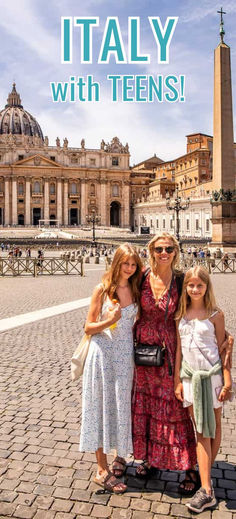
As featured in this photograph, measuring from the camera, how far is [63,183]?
3516 inches

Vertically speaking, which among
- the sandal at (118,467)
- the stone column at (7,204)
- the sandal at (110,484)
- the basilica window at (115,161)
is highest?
the basilica window at (115,161)

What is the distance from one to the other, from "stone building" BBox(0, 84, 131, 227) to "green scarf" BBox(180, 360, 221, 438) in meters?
84.1

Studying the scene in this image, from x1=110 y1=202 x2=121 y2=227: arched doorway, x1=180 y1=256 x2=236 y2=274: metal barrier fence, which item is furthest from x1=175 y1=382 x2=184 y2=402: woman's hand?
x1=110 y1=202 x2=121 y2=227: arched doorway

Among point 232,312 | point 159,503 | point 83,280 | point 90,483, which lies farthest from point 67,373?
point 83,280

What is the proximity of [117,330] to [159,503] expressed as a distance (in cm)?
121

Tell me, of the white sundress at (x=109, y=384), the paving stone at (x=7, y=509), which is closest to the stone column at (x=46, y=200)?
the white sundress at (x=109, y=384)

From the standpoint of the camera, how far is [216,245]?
2753 centimetres

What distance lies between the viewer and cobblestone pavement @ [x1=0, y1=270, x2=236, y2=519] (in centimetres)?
313

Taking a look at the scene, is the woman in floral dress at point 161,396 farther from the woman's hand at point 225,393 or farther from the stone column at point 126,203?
the stone column at point 126,203

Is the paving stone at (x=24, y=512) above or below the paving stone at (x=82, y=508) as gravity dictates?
below

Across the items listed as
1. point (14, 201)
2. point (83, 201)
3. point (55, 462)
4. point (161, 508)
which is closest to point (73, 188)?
point (83, 201)

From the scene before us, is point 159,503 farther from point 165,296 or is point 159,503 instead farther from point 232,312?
point 232,312

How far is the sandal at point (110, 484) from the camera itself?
331 centimetres

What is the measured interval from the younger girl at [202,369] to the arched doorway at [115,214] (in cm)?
9002
